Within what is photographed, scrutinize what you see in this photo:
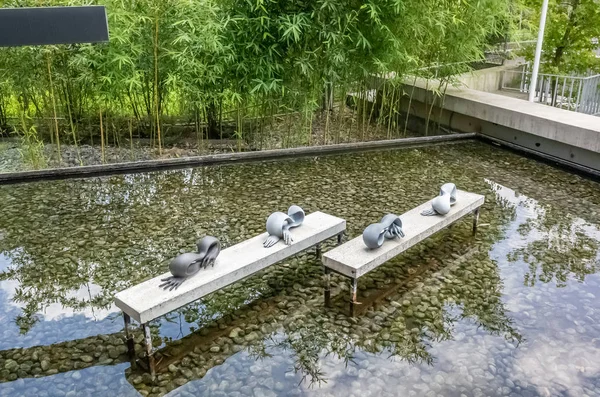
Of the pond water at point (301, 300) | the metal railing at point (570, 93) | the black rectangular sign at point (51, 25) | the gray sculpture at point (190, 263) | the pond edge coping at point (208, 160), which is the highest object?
the black rectangular sign at point (51, 25)

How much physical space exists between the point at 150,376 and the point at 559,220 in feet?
11.4

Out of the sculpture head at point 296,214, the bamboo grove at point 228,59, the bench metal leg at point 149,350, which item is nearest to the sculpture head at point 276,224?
the sculpture head at point 296,214

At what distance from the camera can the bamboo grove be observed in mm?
4871

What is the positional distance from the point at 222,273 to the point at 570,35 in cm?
699

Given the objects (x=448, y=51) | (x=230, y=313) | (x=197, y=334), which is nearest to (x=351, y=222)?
(x=230, y=313)

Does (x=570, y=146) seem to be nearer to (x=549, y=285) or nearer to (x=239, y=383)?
(x=549, y=285)

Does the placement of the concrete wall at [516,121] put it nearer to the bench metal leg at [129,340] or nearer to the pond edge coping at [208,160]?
the pond edge coping at [208,160]

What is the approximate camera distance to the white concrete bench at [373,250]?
113 inches

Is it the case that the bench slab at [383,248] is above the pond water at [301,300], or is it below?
above

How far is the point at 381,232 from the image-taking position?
9.85 ft

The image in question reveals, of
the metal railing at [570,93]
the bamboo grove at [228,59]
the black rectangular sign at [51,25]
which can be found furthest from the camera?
the metal railing at [570,93]

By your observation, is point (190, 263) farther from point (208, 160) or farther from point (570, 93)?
point (570, 93)

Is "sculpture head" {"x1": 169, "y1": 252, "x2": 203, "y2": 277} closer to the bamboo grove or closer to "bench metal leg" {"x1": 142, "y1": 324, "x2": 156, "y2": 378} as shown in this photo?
"bench metal leg" {"x1": 142, "y1": 324, "x2": 156, "y2": 378}

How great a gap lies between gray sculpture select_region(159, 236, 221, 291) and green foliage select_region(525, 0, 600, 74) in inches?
252
